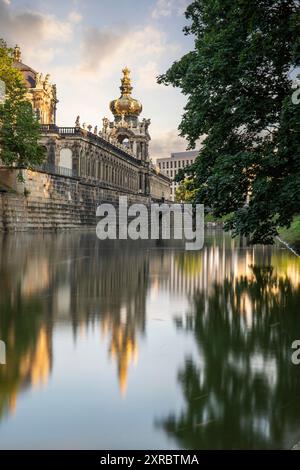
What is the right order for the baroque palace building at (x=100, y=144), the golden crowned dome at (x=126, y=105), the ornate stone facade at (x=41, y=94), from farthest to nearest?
the golden crowned dome at (x=126, y=105) → the ornate stone facade at (x=41, y=94) → the baroque palace building at (x=100, y=144)

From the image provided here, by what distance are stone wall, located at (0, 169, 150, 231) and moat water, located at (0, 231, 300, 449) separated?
43.2 meters

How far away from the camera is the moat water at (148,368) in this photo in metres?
4.43

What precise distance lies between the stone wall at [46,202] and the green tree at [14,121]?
374 cm

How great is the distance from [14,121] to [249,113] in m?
41.5

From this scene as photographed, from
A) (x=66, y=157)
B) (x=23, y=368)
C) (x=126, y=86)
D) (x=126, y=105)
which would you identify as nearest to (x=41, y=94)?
(x=66, y=157)

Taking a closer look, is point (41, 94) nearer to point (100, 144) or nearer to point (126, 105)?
point (100, 144)

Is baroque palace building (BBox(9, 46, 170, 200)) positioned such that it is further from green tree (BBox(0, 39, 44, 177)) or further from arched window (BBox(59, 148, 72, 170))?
green tree (BBox(0, 39, 44, 177))

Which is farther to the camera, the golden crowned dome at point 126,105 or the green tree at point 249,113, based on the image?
the golden crowned dome at point 126,105

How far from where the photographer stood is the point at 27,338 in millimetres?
7641

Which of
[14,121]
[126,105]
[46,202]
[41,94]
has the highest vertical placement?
[126,105]

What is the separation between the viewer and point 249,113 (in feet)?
58.0

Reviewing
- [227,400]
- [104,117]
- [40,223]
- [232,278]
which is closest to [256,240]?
[232,278]

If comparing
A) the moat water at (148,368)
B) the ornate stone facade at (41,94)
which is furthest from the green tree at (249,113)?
the ornate stone facade at (41,94)

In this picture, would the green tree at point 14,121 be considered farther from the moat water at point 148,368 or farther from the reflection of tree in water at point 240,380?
the reflection of tree in water at point 240,380
